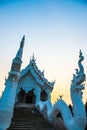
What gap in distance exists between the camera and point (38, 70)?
66.4 ft

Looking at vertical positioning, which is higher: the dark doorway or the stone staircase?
the dark doorway

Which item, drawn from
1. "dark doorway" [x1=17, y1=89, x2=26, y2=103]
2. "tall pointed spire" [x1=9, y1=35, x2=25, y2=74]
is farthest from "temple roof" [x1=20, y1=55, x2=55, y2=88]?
"tall pointed spire" [x1=9, y1=35, x2=25, y2=74]

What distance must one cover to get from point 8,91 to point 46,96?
16.6m

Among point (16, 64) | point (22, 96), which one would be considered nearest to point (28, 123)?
point (16, 64)

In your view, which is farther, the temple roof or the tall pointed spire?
the temple roof

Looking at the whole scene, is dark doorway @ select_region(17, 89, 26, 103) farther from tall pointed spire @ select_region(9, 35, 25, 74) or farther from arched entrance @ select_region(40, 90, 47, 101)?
tall pointed spire @ select_region(9, 35, 25, 74)

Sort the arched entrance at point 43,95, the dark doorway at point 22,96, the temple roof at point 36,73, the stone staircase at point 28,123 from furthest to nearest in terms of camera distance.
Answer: the arched entrance at point 43,95, the dark doorway at point 22,96, the temple roof at point 36,73, the stone staircase at point 28,123

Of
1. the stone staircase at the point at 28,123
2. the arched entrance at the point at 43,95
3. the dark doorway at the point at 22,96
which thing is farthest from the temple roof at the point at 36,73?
the stone staircase at the point at 28,123

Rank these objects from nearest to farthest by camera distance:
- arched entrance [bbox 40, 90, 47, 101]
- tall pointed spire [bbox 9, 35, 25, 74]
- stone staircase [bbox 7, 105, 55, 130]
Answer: tall pointed spire [bbox 9, 35, 25, 74]
stone staircase [bbox 7, 105, 55, 130]
arched entrance [bbox 40, 90, 47, 101]

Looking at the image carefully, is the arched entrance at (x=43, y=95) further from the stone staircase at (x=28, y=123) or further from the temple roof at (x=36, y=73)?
the stone staircase at (x=28, y=123)

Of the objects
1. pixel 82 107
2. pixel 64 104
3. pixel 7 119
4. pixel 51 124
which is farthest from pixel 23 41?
pixel 51 124

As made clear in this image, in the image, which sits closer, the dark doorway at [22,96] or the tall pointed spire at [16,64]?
the tall pointed spire at [16,64]

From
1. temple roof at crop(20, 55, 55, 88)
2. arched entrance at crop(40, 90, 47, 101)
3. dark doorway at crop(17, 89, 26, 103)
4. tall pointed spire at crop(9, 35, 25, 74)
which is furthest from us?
arched entrance at crop(40, 90, 47, 101)

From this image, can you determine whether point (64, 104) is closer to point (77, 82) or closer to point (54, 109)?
point (54, 109)
